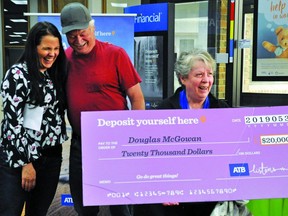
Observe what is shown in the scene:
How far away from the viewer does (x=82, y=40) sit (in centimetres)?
224

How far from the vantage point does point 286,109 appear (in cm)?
181

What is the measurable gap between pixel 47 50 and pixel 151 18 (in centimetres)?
144

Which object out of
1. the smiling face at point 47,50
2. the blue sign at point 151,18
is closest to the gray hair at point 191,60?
the smiling face at point 47,50

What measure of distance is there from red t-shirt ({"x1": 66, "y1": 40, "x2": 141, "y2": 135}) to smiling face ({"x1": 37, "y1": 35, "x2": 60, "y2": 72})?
20 cm

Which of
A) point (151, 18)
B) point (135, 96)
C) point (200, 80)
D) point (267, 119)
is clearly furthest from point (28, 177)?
point (151, 18)

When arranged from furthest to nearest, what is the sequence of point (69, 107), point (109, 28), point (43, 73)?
point (109, 28) → point (69, 107) → point (43, 73)

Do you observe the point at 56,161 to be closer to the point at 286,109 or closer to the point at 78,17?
the point at 78,17

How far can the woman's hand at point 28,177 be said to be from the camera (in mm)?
2047

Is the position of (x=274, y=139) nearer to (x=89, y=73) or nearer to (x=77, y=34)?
(x=89, y=73)

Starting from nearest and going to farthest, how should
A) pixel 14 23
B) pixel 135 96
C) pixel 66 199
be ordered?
pixel 135 96
pixel 66 199
pixel 14 23

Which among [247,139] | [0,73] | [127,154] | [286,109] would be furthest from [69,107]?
[0,73]

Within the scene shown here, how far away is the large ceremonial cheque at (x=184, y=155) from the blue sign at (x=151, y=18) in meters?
1.61

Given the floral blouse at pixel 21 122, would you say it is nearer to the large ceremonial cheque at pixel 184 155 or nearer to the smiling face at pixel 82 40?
the smiling face at pixel 82 40

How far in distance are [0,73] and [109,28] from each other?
8.48ft
